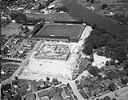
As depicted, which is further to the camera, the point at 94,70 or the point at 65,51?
the point at 65,51

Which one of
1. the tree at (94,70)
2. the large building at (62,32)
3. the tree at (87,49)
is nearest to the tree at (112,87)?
the tree at (94,70)

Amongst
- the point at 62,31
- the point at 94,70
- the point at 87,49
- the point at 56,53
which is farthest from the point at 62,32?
the point at 94,70

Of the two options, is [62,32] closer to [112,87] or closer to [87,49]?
[87,49]

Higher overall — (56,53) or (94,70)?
(94,70)

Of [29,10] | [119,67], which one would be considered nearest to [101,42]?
[119,67]

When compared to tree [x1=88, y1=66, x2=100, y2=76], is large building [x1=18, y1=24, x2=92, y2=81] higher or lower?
lower

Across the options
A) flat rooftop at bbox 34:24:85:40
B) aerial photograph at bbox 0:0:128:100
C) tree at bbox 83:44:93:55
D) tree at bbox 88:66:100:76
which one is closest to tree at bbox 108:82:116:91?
aerial photograph at bbox 0:0:128:100

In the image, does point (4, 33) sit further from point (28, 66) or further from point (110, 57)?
point (110, 57)

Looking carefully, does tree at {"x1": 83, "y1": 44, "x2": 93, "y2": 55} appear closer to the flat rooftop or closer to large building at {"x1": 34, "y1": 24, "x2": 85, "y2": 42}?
large building at {"x1": 34, "y1": 24, "x2": 85, "y2": 42}
